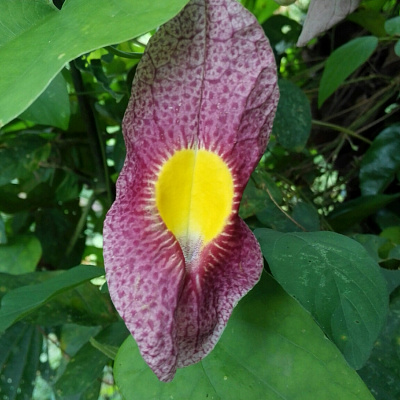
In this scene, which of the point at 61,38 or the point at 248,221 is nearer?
the point at 61,38

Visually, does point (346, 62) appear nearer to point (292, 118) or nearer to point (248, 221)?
point (292, 118)

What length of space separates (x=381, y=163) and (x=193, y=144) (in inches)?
25.8

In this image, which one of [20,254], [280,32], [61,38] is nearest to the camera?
[61,38]

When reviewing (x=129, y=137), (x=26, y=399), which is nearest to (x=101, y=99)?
A: (x=26, y=399)

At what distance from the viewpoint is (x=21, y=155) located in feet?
3.25

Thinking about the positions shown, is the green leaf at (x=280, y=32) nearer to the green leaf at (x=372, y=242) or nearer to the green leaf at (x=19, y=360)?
the green leaf at (x=372, y=242)

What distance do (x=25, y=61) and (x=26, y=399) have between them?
2.15ft

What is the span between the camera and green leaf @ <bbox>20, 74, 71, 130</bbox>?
0.75 metres

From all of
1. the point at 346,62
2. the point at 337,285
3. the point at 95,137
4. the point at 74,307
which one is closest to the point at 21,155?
the point at 95,137

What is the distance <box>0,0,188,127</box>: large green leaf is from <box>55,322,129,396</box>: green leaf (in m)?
0.45

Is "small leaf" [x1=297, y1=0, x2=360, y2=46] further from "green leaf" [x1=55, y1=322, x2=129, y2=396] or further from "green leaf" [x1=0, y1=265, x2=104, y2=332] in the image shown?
"green leaf" [x1=55, y1=322, x2=129, y2=396]

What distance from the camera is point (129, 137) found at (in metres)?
0.44

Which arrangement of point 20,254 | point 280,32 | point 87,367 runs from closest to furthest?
point 87,367 < point 20,254 < point 280,32

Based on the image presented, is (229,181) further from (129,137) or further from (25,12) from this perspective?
(25,12)
